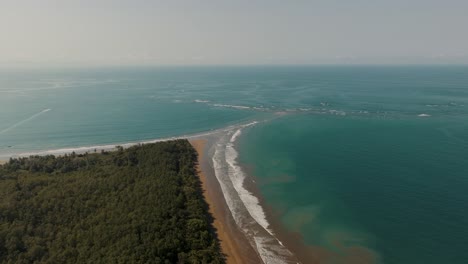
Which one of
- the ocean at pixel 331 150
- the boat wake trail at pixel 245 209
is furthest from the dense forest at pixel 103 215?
the ocean at pixel 331 150

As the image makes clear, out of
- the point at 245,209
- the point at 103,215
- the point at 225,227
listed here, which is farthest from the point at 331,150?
the point at 103,215

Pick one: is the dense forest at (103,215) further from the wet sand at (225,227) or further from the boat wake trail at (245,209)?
the boat wake trail at (245,209)

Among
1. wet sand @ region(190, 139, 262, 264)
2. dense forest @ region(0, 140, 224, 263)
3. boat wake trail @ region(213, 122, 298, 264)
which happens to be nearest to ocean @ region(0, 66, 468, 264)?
boat wake trail @ region(213, 122, 298, 264)

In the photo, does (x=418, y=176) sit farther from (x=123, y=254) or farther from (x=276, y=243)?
(x=123, y=254)

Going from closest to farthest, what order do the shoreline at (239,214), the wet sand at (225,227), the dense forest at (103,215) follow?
the dense forest at (103,215) < the wet sand at (225,227) < the shoreline at (239,214)

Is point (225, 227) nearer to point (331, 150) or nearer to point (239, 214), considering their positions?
point (239, 214)

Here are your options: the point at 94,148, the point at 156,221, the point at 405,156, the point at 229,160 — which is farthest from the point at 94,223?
the point at 405,156
